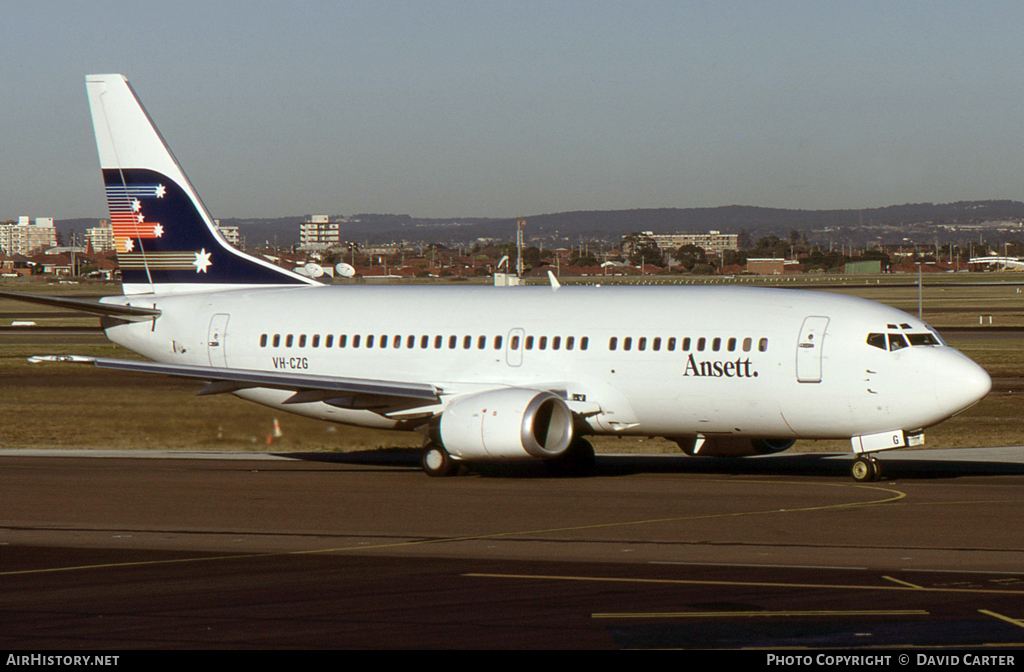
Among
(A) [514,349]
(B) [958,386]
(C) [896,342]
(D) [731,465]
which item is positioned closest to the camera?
(B) [958,386]

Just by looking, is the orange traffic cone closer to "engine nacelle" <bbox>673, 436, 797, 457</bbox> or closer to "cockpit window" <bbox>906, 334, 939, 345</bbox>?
"engine nacelle" <bbox>673, 436, 797, 457</bbox>

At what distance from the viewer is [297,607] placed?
52.7ft

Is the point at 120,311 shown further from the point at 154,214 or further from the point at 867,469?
the point at 867,469

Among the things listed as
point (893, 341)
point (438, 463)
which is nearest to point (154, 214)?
point (438, 463)

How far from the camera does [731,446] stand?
3183 centimetres

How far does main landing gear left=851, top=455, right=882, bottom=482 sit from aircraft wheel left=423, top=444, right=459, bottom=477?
361 inches

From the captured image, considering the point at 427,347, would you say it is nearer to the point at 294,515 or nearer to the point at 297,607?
the point at 294,515

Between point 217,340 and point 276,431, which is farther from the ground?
point 217,340

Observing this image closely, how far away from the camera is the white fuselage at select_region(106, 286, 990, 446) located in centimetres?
2833

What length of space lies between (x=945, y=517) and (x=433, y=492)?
1060cm

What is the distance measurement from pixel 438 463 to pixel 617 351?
497cm

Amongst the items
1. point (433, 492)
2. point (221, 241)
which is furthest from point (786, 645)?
point (221, 241)

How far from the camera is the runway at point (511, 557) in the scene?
14711 millimetres

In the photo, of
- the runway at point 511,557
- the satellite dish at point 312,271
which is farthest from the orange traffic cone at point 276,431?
the satellite dish at point 312,271
